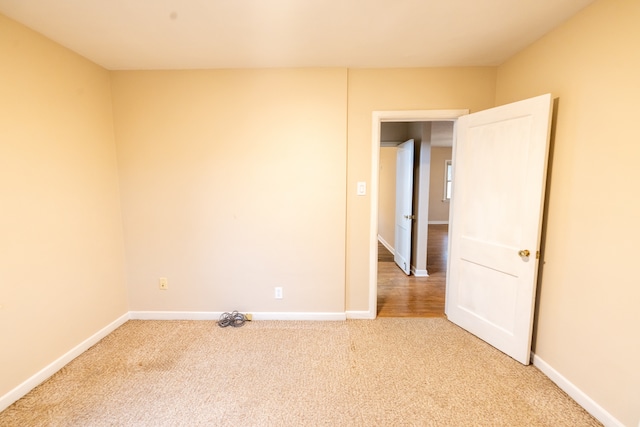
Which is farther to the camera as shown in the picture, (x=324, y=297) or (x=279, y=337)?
(x=324, y=297)

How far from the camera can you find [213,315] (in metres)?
2.68

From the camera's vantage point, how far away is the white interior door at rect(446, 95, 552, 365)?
1878 millimetres

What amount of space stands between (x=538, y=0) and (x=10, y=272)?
3.65 meters

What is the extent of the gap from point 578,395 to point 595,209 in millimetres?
1186

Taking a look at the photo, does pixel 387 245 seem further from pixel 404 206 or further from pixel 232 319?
pixel 232 319

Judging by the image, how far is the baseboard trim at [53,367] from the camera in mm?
1656

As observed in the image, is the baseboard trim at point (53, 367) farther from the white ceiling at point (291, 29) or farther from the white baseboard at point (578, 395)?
the white baseboard at point (578, 395)

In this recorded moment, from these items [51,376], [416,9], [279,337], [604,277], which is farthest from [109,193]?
[604,277]

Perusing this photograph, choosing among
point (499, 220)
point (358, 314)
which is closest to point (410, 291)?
point (358, 314)

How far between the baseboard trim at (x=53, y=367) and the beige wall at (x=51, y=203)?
→ 38mm

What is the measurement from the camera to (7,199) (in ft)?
5.41

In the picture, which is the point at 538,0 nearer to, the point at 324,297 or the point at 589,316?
the point at 589,316

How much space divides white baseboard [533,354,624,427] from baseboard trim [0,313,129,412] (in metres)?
3.60

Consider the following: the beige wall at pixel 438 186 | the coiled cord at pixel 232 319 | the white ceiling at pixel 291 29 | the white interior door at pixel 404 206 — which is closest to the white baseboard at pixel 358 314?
the coiled cord at pixel 232 319
